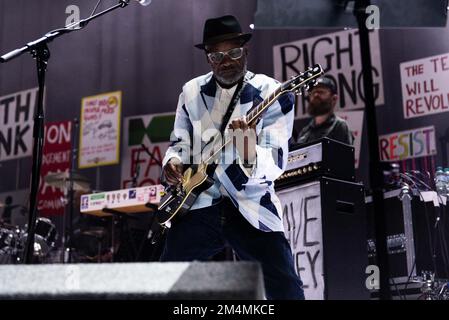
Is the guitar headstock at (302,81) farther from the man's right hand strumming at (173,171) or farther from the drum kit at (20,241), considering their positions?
the drum kit at (20,241)

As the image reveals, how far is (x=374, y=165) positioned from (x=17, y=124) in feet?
27.7

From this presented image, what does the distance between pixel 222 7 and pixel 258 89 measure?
5.52m

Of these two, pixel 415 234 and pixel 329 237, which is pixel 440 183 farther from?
pixel 329 237

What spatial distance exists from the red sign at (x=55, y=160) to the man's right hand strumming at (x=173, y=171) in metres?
6.39

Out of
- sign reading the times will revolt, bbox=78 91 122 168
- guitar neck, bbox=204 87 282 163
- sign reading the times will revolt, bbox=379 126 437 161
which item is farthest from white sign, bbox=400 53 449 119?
guitar neck, bbox=204 87 282 163

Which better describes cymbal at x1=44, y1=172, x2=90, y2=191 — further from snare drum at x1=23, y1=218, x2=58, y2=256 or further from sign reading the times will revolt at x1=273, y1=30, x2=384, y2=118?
sign reading the times will revolt at x1=273, y1=30, x2=384, y2=118

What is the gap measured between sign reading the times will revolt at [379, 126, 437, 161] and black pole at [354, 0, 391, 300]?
16.3 ft

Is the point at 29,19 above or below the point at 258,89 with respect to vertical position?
above

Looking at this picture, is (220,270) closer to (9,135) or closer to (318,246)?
(318,246)

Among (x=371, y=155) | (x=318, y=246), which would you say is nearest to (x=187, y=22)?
(x=318, y=246)

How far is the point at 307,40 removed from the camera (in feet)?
26.9

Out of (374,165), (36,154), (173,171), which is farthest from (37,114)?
(374,165)

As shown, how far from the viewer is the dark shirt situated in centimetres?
572

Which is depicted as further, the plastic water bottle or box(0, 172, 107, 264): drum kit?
box(0, 172, 107, 264): drum kit
